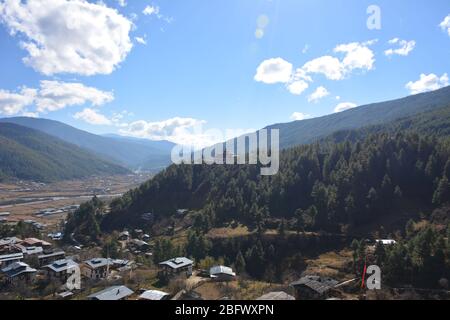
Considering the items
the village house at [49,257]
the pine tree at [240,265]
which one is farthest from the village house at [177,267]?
the village house at [49,257]

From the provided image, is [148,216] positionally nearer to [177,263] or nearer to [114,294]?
[177,263]

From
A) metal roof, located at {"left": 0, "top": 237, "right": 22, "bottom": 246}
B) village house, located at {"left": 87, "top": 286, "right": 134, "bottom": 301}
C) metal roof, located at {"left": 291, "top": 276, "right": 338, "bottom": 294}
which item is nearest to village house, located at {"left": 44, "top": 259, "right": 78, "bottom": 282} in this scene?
village house, located at {"left": 87, "top": 286, "right": 134, "bottom": 301}

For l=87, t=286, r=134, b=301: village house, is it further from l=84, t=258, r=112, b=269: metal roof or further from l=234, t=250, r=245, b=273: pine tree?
l=234, t=250, r=245, b=273: pine tree

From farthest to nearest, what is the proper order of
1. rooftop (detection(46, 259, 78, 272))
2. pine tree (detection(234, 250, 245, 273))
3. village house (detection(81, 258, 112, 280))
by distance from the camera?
pine tree (detection(234, 250, 245, 273)) → village house (detection(81, 258, 112, 280)) → rooftop (detection(46, 259, 78, 272))

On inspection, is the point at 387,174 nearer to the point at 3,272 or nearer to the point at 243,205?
the point at 243,205

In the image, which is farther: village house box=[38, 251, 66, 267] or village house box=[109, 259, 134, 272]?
village house box=[38, 251, 66, 267]
